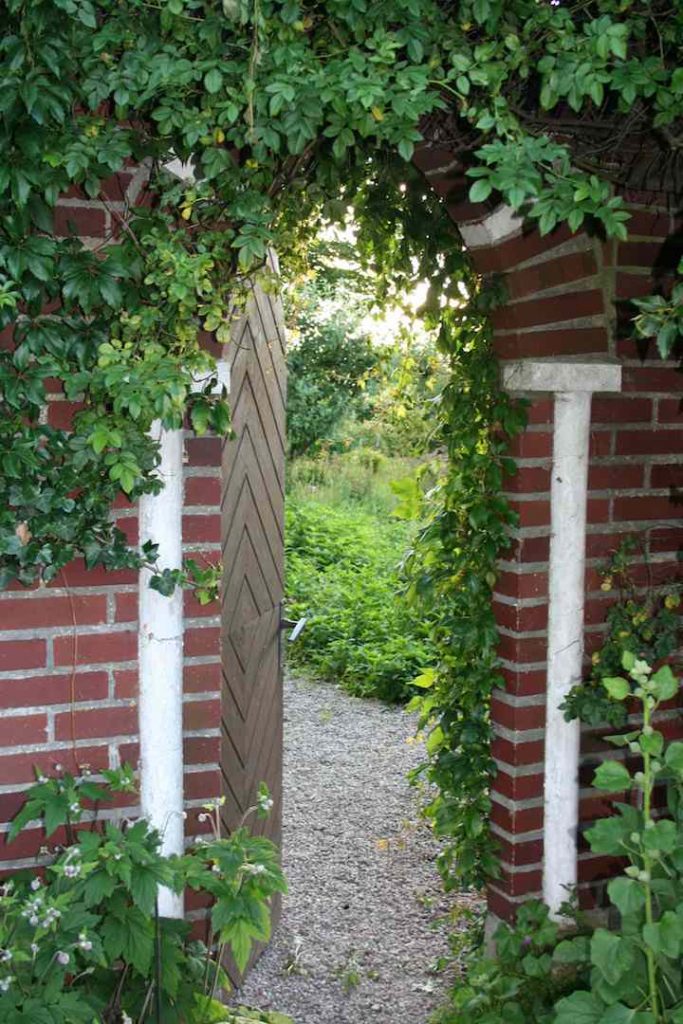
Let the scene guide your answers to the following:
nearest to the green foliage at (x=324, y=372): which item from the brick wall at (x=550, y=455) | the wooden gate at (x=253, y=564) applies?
the wooden gate at (x=253, y=564)

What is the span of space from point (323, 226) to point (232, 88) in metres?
1.37

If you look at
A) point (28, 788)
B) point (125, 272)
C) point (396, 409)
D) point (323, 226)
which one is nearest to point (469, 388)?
point (323, 226)

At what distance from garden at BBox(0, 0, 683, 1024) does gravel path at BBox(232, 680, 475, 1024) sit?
0.96 feet

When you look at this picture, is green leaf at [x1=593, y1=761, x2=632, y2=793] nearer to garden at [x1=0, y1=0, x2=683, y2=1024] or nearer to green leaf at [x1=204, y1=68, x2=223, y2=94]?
garden at [x1=0, y1=0, x2=683, y2=1024]

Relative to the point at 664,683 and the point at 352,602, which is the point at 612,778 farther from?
the point at 352,602

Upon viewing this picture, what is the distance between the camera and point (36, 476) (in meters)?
2.37

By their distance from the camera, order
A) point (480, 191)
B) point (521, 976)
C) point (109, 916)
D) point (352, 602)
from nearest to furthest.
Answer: point (480, 191), point (109, 916), point (521, 976), point (352, 602)

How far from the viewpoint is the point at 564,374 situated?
316 centimetres

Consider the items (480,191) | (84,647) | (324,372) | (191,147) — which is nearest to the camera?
(480,191)

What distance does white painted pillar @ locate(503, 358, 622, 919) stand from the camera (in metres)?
3.18

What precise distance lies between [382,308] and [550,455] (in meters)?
0.99

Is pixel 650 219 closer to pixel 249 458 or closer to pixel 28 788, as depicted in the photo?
pixel 249 458

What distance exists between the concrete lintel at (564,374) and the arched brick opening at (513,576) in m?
0.04

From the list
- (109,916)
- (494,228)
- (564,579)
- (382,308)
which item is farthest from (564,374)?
(109,916)
